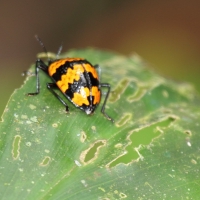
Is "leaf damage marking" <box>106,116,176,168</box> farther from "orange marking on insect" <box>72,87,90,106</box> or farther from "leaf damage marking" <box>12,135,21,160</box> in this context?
"leaf damage marking" <box>12,135,21,160</box>

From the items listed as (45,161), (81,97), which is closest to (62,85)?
(81,97)

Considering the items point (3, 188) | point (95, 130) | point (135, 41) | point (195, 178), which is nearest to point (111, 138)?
point (95, 130)

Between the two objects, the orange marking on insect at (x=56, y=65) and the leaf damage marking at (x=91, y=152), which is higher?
the orange marking on insect at (x=56, y=65)

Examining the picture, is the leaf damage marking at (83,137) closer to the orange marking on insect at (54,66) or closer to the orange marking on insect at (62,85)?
the orange marking on insect at (62,85)

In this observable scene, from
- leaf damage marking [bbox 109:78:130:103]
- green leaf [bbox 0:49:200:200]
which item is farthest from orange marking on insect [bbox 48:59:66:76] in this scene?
leaf damage marking [bbox 109:78:130:103]

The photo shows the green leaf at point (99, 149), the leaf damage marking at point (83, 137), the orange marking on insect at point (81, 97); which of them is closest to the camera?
the green leaf at point (99, 149)

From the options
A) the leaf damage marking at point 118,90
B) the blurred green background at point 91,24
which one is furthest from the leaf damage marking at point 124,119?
the blurred green background at point 91,24
